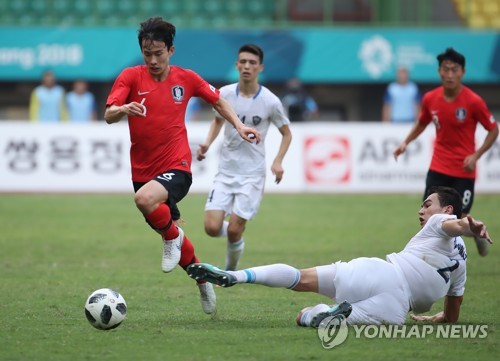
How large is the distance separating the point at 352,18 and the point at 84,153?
9326 mm

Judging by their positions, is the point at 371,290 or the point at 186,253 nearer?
the point at 371,290

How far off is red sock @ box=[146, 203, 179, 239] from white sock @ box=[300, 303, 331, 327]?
128cm

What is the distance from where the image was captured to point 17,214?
1727cm

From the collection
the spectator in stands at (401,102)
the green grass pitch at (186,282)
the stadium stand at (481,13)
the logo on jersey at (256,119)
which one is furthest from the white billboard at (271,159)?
the logo on jersey at (256,119)

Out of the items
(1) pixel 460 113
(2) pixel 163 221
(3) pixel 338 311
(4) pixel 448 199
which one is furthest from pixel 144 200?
(1) pixel 460 113

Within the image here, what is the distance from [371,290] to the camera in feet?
24.4

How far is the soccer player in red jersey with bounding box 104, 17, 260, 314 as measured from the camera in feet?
26.6

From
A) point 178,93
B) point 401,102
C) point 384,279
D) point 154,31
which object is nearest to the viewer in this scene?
point 384,279

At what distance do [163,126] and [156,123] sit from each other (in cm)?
7

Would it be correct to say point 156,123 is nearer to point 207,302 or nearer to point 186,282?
point 207,302

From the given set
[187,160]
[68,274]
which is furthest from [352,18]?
[187,160]

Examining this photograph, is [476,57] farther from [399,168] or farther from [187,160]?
[187,160]

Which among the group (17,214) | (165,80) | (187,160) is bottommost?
(17,214)

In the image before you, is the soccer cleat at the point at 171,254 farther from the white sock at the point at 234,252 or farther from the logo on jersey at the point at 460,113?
the logo on jersey at the point at 460,113
